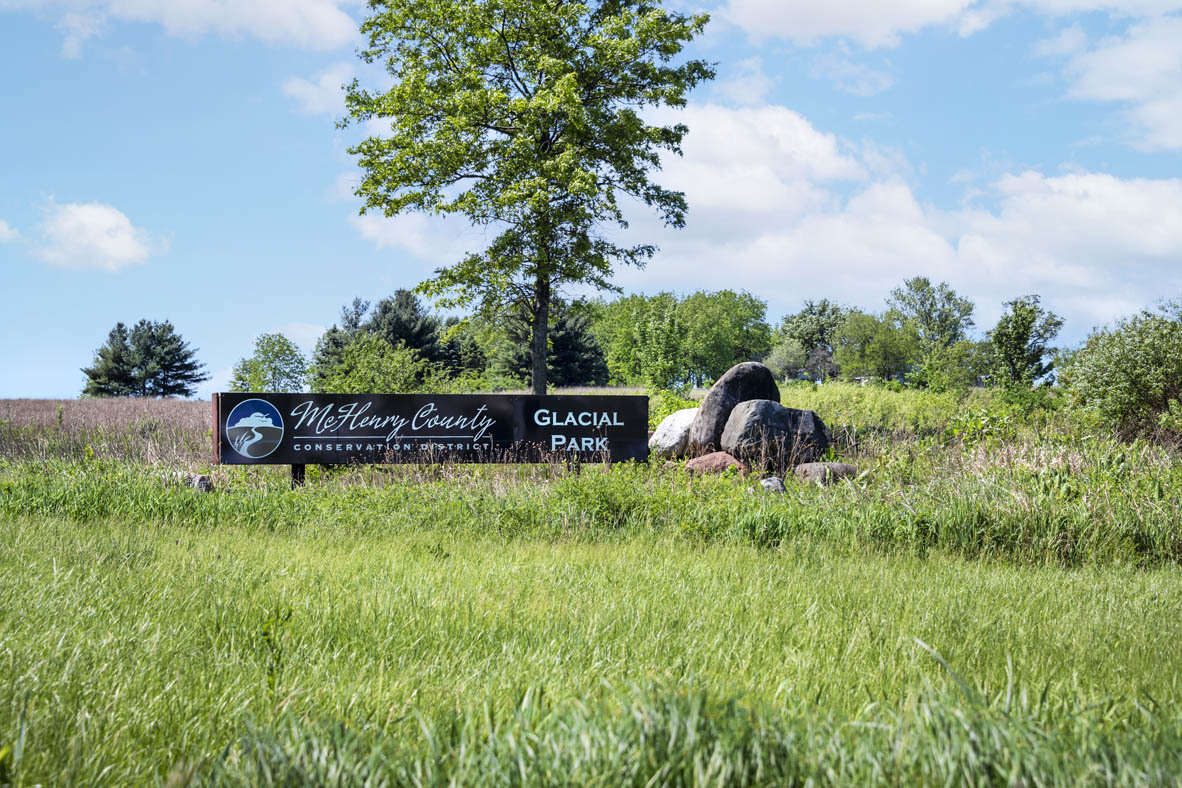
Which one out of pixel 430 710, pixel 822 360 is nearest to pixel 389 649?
pixel 430 710

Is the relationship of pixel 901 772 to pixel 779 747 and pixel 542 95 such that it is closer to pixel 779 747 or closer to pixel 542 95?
pixel 779 747

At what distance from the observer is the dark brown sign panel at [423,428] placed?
1161cm

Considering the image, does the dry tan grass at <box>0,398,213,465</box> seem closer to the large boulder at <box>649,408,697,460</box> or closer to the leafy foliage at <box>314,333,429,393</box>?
the leafy foliage at <box>314,333,429,393</box>

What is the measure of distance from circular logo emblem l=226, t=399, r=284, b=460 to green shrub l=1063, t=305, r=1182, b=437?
620 inches

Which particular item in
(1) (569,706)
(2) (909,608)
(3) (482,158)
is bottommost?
(2) (909,608)

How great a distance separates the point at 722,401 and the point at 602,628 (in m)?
10.4

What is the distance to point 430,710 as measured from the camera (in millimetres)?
2682

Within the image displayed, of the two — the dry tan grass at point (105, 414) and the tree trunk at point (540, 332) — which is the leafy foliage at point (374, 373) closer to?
A: the tree trunk at point (540, 332)

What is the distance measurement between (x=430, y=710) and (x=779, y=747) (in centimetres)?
135

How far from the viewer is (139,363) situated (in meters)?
43.7

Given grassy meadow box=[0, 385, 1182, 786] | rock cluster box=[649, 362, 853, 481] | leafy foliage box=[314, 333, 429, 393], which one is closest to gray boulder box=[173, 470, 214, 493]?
grassy meadow box=[0, 385, 1182, 786]

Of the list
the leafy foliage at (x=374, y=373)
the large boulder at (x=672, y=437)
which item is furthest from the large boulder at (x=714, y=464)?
the leafy foliage at (x=374, y=373)

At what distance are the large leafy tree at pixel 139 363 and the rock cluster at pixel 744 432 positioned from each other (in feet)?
124

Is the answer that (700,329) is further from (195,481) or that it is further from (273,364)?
(195,481)
